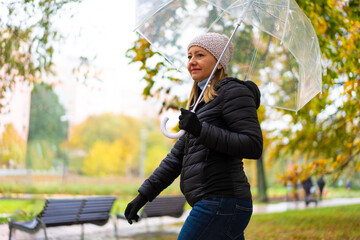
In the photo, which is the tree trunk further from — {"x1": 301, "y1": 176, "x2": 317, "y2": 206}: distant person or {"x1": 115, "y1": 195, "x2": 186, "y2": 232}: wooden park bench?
{"x1": 115, "y1": 195, "x2": 186, "y2": 232}: wooden park bench

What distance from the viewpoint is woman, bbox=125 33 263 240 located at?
2141 millimetres

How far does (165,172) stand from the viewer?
104 inches

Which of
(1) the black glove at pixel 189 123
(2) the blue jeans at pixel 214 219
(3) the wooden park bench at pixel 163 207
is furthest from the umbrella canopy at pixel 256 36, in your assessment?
(3) the wooden park bench at pixel 163 207

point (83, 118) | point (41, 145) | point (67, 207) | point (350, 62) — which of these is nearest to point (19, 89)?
point (67, 207)

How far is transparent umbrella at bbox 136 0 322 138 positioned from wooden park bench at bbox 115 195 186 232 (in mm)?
5472

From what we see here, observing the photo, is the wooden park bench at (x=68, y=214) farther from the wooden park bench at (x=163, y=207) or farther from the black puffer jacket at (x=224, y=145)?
the black puffer jacket at (x=224, y=145)

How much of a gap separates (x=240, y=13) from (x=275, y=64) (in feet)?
3.71

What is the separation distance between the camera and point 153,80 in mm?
6730

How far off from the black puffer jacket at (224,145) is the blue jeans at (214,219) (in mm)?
38

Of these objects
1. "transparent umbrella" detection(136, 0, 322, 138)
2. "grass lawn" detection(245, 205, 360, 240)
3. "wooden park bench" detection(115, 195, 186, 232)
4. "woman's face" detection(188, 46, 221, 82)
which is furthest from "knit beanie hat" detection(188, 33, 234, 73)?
"grass lawn" detection(245, 205, 360, 240)

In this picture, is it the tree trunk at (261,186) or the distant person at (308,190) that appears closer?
the distant person at (308,190)

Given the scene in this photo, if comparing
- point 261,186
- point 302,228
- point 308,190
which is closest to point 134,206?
point 302,228

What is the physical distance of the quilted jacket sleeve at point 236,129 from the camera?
2135 millimetres

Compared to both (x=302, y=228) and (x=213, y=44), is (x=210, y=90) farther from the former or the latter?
(x=302, y=228)
